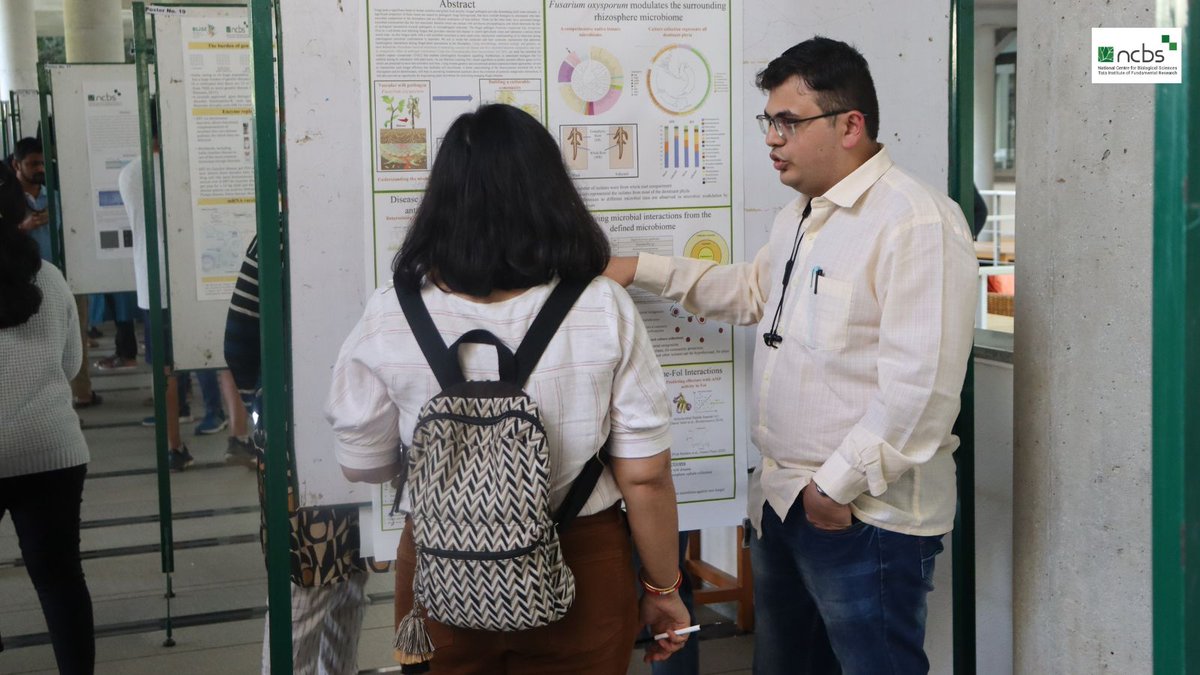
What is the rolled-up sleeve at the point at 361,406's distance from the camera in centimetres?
183

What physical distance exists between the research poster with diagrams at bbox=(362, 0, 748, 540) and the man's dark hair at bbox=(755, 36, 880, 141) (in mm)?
243

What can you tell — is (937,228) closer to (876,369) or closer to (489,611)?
(876,369)

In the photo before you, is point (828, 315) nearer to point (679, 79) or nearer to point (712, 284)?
point (712, 284)

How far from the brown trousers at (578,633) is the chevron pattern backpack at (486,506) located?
0.09 meters

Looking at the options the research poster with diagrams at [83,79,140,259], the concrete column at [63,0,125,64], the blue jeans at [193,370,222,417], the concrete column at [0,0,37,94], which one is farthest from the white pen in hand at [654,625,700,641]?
the concrete column at [0,0,37,94]

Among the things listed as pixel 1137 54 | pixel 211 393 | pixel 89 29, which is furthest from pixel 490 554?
pixel 89 29

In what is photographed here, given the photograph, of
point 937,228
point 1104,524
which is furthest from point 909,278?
point 1104,524

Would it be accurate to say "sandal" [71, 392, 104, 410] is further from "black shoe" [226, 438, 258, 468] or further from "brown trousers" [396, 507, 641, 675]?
"brown trousers" [396, 507, 641, 675]

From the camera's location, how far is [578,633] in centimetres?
183

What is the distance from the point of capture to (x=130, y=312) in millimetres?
9680

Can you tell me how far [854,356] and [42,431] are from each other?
2116mm

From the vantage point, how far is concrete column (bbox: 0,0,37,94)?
57.7 feet

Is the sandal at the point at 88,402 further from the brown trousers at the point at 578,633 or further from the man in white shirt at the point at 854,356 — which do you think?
the brown trousers at the point at 578,633

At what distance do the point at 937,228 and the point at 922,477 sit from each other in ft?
1.52
